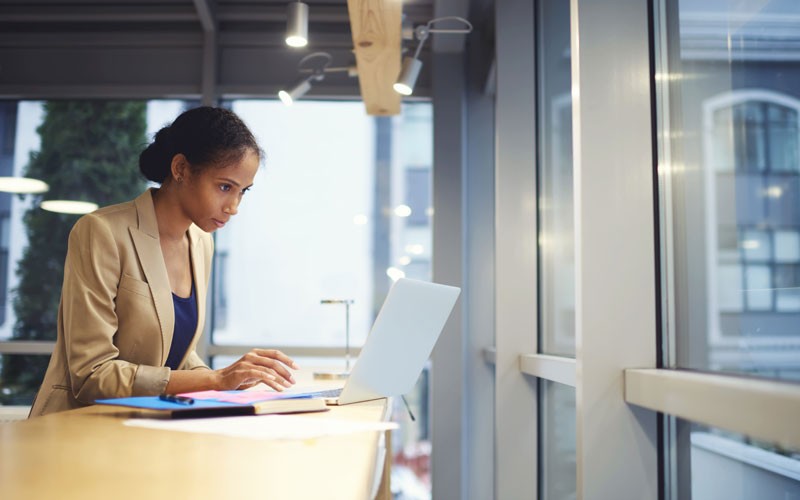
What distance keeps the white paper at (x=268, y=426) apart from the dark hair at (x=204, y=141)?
2.95 ft

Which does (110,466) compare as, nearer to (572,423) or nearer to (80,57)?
(572,423)

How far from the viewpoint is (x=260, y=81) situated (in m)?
4.78

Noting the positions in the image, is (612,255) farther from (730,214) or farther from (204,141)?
(204,141)

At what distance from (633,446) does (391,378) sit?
56 centimetres

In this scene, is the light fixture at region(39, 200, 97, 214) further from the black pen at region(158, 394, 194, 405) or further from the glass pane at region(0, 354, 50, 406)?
the black pen at region(158, 394, 194, 405)

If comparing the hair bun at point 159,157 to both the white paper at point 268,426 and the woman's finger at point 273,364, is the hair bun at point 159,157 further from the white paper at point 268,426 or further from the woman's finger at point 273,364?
the white paper at point 268,426


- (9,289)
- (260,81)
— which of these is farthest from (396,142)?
(9,289)

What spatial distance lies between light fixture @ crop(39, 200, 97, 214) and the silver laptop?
3634mm

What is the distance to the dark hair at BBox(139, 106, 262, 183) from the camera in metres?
1.95

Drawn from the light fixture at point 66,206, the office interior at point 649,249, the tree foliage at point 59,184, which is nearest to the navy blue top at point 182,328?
the office interior at point 649,249

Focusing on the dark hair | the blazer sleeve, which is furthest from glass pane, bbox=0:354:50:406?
the blazer sleeve

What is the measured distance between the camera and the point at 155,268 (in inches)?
70.5

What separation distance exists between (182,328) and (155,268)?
0.74ft

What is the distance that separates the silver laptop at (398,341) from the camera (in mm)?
1448
